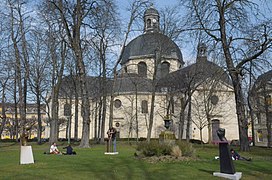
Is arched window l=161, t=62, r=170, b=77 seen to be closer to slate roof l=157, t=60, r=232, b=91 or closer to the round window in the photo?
slate roof l=157, t=60, r=232, b=91

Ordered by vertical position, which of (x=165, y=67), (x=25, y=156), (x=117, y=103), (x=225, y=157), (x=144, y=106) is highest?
(x=165, y=67)

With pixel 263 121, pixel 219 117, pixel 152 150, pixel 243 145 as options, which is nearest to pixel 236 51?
pixel 243 145

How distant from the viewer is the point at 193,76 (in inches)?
1262

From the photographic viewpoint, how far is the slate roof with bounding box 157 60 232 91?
20.2m

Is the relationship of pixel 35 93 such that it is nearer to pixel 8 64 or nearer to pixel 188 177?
pixel 8 64

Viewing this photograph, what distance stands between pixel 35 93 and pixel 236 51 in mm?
21382

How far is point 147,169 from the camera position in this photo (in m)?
11.5

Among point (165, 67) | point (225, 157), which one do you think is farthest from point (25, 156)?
point (165, 67)

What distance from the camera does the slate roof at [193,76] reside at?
20191 mm

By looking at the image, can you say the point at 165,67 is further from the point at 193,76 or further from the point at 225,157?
the point at 225,157

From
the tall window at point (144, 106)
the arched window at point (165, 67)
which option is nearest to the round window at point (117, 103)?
the tall window at point (144, 106)

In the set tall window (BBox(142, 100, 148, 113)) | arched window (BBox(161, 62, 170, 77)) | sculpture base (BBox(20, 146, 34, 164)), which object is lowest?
sculpture base (BBox(20, 146, 34, 164))

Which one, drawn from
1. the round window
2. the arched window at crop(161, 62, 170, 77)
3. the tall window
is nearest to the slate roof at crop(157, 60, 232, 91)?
the tall window

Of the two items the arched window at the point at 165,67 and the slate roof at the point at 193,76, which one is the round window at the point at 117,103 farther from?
the slate roof at the point at 193,76
